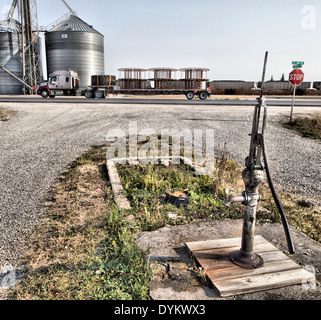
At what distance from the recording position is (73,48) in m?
36.2

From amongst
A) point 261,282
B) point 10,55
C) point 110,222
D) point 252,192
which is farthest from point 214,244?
point 10,55

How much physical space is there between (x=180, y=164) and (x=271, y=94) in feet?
119

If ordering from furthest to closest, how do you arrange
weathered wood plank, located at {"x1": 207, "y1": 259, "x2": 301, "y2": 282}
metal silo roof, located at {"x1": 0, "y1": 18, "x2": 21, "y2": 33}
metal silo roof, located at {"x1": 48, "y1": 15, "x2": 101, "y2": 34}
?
metal silo roof, located at {"x1": 48, "y1": 15, "x2": 101, "y2": 34}, metal silo roof, located at {"x1": 0, "y1": 18, "x2": 21, "y2": 33}, weathered wood plank, located at {"x1": 207, "y1": 259, "x2": 301, "y2": 282}

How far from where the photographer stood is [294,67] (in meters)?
11.6

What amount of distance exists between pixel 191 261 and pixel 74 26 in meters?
40.2

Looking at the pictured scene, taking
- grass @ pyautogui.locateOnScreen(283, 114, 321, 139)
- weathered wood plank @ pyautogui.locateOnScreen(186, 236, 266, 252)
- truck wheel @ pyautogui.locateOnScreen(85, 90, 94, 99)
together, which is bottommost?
weathered wood plank @ pyautogui.locateOnScreen(186, 236, 266, 252)

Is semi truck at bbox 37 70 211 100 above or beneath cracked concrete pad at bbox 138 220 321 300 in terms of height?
above

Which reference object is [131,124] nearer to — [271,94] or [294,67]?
[294,67]

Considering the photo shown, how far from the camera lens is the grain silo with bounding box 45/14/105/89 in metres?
36.2

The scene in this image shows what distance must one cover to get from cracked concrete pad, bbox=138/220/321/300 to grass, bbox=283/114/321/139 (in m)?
8.43

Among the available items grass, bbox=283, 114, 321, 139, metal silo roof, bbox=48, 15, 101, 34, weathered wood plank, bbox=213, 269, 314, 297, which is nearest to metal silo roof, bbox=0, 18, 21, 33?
metal silo roof, bbox=48, 15, 101, 34

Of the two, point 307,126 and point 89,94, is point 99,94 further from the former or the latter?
point 307,126

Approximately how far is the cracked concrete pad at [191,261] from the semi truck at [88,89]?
24595 millimetres

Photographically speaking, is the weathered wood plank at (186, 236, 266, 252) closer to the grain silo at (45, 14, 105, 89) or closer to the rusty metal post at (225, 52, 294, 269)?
the rusty metal post at (225, 52, 294, 269)
